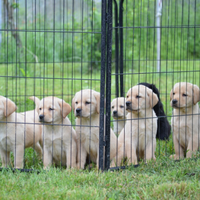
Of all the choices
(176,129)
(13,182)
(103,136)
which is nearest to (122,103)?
(176,129)

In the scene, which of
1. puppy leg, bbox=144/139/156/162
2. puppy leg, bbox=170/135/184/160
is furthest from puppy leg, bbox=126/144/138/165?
puppy leg, bbox=170/135/184/160

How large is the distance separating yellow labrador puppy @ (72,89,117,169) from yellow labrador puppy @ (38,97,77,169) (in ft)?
0.33

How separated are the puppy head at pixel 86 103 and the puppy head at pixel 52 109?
12 cm

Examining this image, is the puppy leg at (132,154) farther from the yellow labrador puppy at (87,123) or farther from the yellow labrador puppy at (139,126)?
the yellow labrador puppy at (87,123)

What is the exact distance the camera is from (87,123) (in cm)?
416

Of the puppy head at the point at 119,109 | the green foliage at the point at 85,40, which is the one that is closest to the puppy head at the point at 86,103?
the puppy head at the point at 119,109

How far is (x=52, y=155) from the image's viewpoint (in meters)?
4.10

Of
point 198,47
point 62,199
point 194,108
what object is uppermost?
point 198,47

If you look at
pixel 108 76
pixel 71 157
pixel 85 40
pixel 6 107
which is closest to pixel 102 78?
pixel 108 76

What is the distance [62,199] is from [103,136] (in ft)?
3.21

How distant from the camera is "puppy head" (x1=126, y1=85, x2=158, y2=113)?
4172 mm

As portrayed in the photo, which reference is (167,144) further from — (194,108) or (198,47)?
(198,47)

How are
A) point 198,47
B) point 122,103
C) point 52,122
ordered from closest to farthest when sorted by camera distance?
point 52,122 → point 122,103 → point 198,47

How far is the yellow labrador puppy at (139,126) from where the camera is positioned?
165 inches
